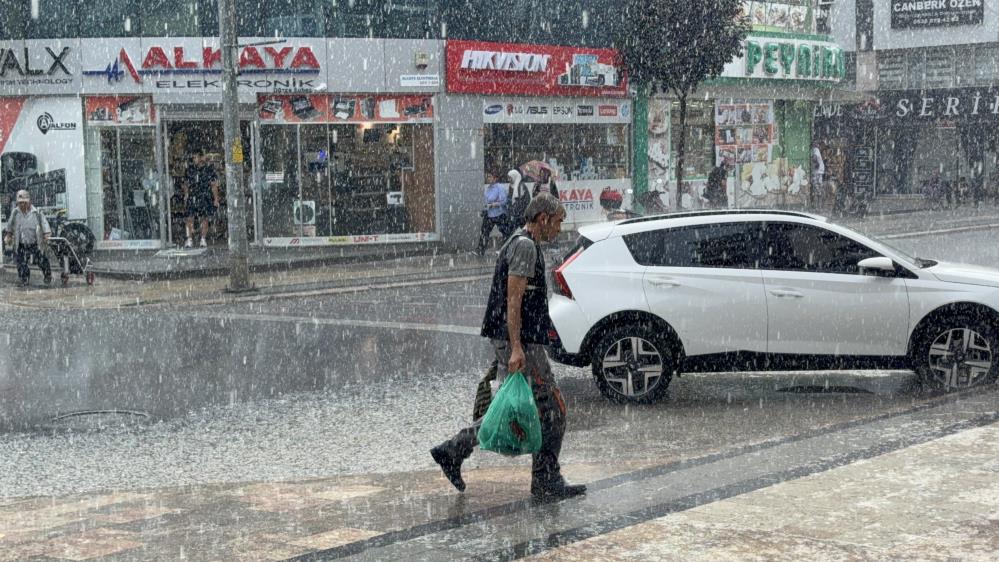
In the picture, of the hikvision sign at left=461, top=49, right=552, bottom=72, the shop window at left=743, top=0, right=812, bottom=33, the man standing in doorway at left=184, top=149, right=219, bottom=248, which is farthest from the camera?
the shop window at left=743, top=0, right=812, bottom=33

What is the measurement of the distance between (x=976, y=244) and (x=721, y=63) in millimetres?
7340

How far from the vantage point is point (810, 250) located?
10.2m

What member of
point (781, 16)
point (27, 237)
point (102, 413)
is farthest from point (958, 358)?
point (781, 16)

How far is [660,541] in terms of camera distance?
574cm

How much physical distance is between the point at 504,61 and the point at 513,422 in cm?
2299

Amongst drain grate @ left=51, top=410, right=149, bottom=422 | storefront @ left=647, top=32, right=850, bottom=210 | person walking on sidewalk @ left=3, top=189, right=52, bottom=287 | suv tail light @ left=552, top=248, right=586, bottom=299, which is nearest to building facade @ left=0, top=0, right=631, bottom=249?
person walking on sidewalk @ left=3, top=189, right=52, bottom=287

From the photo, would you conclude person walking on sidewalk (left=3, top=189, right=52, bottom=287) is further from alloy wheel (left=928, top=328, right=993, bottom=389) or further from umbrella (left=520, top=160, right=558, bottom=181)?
alloy wheel (left=928, top=328, right=993, bottom=389)

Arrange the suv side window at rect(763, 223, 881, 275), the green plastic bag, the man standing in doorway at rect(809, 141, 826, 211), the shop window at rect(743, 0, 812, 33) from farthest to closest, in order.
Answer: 1. the man standing in doorway at rect(809, 141, 826, 211)
2. the shop window at rect(743, 0, 812, 33)
3. the suv side window at rect(763, 223, 881, 275)
4. the green plastic bag

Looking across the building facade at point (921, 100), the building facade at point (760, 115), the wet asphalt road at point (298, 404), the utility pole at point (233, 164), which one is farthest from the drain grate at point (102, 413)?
the building facade at point (921, 100)

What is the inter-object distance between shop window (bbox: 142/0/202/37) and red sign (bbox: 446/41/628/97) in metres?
5.52

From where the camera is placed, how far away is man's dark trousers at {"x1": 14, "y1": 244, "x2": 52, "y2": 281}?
20891 millimetres

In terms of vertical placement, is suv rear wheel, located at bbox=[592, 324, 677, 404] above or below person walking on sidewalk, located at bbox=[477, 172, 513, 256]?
below

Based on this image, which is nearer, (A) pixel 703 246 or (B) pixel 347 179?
(A) pixel 703 246

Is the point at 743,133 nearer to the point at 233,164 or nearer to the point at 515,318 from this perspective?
the point at 233,164
